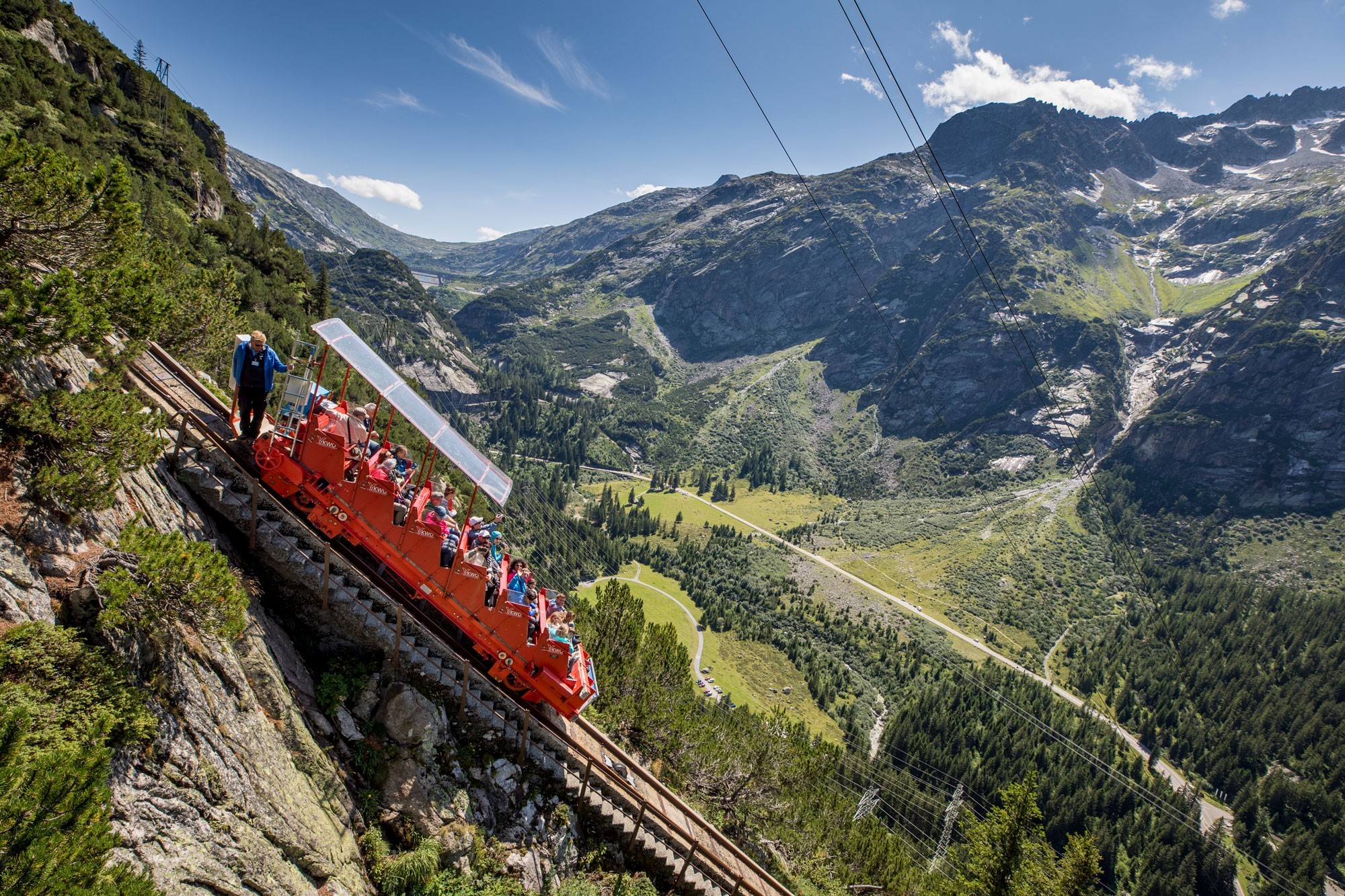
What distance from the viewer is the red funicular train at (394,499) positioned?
1193 cm

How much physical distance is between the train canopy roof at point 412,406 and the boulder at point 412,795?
5.43m

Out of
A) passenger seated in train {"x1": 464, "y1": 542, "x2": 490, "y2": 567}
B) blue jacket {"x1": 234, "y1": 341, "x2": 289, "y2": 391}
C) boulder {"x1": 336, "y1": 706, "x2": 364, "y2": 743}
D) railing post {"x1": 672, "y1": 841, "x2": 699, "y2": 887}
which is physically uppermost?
blue jacket {"x1": 234, "y1": 341, "x2": 289, "y2": 391}

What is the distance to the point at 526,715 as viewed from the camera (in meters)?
13.6

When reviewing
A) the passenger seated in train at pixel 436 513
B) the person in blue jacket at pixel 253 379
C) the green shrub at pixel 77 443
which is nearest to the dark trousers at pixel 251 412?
the person in blue jacket at pixel 253 379

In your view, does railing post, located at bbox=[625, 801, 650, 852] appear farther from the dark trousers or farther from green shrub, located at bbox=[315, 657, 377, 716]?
the dark trousers

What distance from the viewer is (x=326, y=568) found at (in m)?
11.5

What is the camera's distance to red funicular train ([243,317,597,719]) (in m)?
11.9

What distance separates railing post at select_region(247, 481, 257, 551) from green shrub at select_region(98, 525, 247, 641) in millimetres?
2909

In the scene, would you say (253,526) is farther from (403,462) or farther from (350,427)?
(403,462)

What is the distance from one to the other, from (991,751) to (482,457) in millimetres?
94541

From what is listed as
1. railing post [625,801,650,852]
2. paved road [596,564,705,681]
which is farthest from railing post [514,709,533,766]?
paved road [596,564,705,681]

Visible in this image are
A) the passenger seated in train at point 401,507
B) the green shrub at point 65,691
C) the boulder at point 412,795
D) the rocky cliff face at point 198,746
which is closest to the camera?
the green shrub at point 65,691

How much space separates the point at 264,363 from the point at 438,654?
7.16 meters

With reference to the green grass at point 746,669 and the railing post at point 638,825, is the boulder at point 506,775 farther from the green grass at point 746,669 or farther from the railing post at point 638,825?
the green grass at point 746,669
